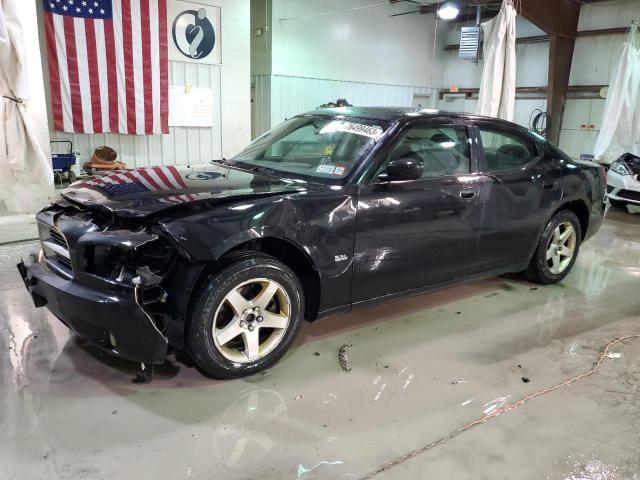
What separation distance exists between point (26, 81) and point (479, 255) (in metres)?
5.56

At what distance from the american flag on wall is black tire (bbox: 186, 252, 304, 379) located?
6.14 m

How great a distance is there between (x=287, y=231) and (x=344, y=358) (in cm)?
93

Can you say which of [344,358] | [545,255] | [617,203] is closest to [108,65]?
[344,358]

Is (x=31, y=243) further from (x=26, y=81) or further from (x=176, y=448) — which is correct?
(x=176, y=448)

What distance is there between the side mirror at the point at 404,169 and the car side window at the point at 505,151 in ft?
3.15

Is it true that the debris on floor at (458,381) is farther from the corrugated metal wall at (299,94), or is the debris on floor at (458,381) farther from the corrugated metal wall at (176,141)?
the corrugated metal wall at (299,94)

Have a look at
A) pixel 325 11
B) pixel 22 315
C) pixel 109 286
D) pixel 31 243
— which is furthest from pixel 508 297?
pixel 325 11

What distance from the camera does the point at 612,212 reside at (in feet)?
27.5

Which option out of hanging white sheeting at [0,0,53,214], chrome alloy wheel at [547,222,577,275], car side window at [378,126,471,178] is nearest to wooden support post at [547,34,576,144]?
chrome alloy wheel at [547,222,577,275]

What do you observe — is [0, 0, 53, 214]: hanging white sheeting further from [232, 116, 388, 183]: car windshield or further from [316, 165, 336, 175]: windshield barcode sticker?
[316, 165, 336, 175]: windshield barcode sticker

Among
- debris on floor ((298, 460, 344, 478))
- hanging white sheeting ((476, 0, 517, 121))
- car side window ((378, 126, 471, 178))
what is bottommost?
debris on floor ((298, 460, 344, 478))

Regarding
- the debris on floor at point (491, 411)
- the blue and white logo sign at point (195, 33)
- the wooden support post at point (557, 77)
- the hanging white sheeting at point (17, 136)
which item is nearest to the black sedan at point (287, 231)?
the debris on floor at point (491, 411)

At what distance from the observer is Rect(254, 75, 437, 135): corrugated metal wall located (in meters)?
12.2

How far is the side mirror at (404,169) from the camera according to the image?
3041mm
